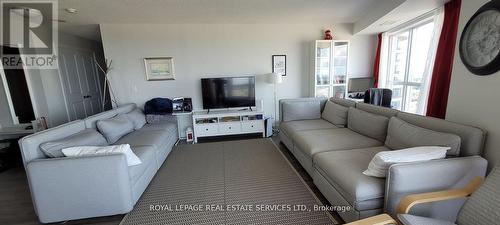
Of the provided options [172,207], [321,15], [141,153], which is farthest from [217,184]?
[321,15]

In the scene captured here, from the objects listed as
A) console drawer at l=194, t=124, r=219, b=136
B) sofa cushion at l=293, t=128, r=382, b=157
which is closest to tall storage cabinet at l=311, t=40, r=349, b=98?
sofa cushion at l=293, t=128, r=382, b=157

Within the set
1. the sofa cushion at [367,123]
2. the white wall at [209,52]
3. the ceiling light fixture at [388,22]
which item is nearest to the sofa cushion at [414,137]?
the sofa cushion at [367,123]

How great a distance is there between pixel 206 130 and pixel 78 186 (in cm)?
228

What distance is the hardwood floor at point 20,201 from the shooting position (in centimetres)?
188

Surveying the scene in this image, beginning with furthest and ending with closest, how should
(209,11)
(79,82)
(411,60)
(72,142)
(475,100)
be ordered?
(79,82), (411,60), (209,11), (72,142), (475,100)

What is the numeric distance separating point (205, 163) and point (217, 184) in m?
0.65

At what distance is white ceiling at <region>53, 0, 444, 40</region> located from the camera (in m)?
2.86

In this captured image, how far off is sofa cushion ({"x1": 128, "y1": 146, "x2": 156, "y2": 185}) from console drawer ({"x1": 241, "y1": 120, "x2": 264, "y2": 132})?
1.82 metres

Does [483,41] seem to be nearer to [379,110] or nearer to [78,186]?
[379,110]

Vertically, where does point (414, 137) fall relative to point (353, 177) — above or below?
above

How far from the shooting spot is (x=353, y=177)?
5.27ft

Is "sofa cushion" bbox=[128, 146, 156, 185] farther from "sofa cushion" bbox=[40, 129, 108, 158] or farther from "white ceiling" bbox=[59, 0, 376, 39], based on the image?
"white ceiling" bbox=[59, 0, 376, 39]

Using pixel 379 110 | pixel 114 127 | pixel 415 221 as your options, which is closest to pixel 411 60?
pixel 379 110

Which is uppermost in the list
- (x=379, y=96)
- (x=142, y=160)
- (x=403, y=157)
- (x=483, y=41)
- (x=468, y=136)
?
(x=483, y=41)
